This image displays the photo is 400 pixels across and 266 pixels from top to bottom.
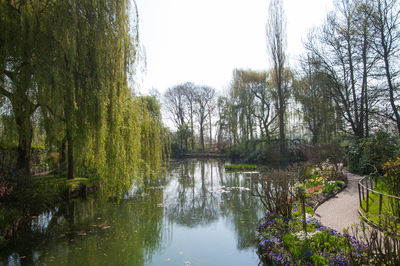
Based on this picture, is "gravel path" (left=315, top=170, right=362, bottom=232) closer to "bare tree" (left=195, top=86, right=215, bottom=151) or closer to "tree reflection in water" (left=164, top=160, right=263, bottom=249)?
"tree reflection in water" (left=164, top=160, right=263, bottom=249)

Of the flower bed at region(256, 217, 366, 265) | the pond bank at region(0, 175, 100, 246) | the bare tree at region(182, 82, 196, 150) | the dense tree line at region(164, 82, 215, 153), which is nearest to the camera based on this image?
the flower bed at region(256, 217, 366, 265)

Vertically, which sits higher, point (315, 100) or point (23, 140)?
point (315, 100)

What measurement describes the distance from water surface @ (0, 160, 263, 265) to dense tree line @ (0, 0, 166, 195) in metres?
1.53

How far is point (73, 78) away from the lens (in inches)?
285

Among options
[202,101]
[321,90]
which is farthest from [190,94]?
[321,90]

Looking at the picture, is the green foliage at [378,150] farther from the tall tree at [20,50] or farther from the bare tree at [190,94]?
the bare tree at [190,94]

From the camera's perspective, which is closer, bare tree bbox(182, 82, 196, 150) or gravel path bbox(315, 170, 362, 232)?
gravel path bbox(315, 170, 362, 232)

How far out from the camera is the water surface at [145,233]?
557 centimetres

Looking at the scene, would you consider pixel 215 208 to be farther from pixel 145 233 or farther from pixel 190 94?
pixel 190 94

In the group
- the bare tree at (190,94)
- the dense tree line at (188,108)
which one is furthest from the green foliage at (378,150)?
the bare tree at (190,94)

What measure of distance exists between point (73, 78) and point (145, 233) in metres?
4.70

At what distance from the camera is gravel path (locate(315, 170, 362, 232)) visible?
20.1 ft

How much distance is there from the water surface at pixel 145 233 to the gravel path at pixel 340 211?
184cm

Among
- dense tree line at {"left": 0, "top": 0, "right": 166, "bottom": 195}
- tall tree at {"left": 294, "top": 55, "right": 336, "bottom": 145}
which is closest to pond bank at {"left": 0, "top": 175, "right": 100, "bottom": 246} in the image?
dense tree line at {"left": 0, "top": 0, "right": 166, "bottom": 195}
